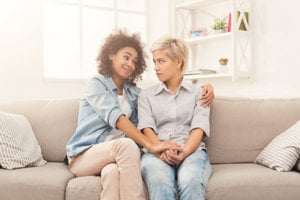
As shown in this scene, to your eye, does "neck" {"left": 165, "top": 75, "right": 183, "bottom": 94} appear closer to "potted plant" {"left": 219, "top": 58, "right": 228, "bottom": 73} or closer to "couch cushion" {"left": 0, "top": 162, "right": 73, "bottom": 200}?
"couch cushion" {"left": 0, "top": 162, "right": 73, "bottom": 200}

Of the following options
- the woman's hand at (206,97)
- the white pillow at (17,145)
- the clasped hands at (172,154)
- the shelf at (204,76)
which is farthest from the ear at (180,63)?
the shelf at (204,76)

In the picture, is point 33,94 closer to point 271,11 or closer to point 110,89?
point 110,89

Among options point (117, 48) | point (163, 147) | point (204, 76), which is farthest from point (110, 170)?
point (204, 76)

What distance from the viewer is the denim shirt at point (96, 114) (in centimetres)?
207

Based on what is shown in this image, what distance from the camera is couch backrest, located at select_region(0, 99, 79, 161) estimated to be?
2346 millimetres

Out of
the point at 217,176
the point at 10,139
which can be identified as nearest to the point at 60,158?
the point at 10,139

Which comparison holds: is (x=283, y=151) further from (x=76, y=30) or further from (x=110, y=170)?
(x=76, y=30)

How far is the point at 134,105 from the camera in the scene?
7.48ft

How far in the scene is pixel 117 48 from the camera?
2328 millimetres

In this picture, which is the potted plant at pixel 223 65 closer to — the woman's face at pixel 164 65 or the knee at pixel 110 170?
the woman's face at pixel 164 65

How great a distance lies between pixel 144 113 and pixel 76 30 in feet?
8.65

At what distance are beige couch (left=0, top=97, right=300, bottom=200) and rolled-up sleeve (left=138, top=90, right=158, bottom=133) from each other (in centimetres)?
37

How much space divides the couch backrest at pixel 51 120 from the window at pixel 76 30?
185 cm

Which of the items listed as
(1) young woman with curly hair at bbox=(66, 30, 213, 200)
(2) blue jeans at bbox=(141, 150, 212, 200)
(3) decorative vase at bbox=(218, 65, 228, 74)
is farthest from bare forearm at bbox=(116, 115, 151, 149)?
(3) decorative vase at bbox=(218, 65, 228, 74)
